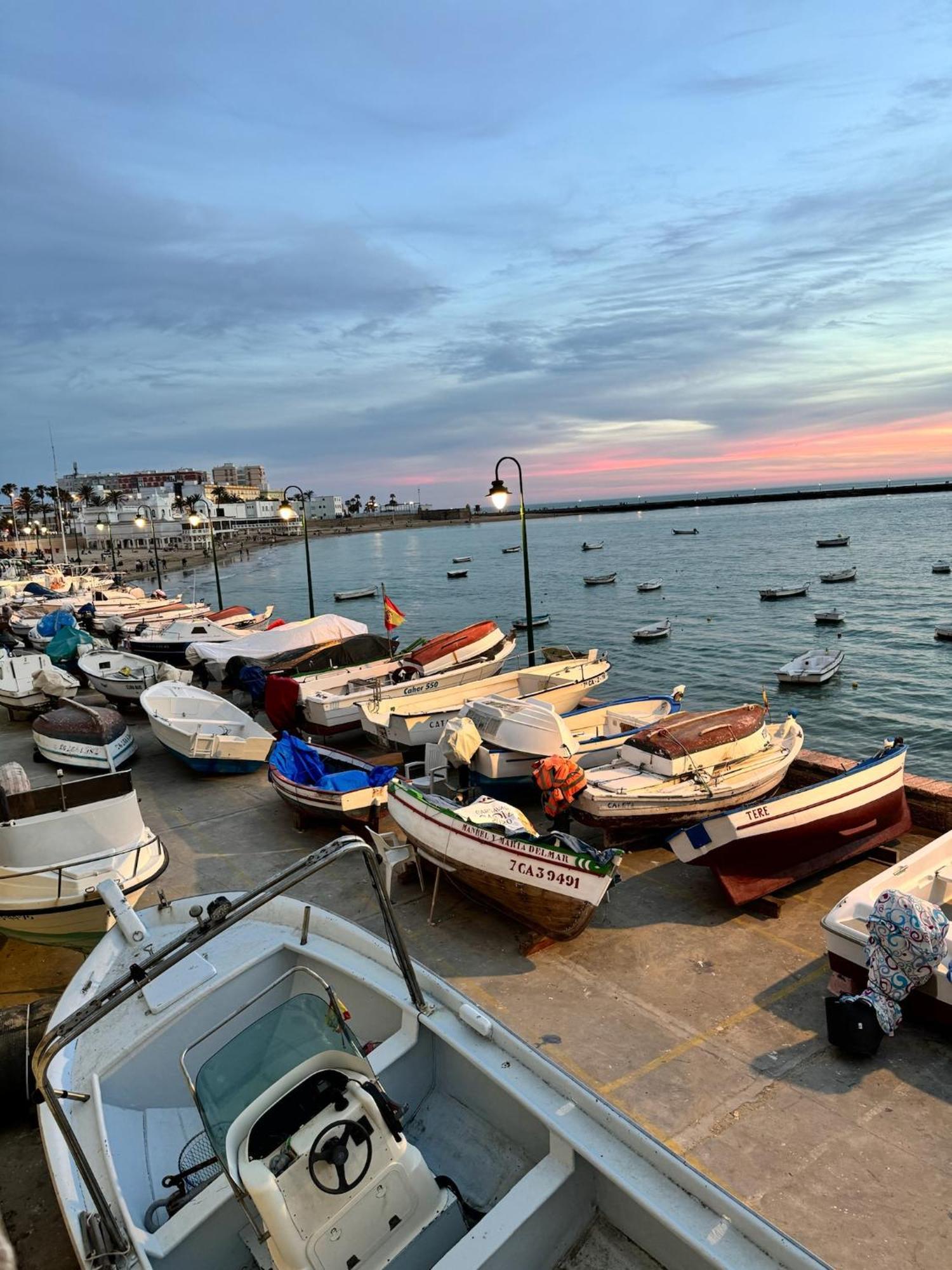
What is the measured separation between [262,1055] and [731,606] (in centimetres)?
5461

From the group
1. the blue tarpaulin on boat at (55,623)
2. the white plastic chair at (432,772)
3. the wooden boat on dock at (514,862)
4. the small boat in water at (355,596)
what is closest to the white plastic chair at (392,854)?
the wooden boat on dock at (514,862)

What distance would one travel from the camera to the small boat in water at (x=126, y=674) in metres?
19.5

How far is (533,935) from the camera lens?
793cm

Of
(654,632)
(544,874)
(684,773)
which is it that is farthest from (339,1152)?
(654,632)

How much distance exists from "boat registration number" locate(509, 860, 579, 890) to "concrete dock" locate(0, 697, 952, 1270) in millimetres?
937

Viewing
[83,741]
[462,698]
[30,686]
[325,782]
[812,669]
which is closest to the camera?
[325,782]

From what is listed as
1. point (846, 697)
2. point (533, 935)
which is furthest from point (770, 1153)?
point (846, 697)

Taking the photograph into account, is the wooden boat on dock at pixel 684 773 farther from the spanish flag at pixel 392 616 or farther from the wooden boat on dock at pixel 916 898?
the spanish flag at pixel 392 616

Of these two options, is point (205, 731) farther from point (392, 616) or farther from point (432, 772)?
point (432, 772)

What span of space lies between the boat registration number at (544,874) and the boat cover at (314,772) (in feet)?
12.0

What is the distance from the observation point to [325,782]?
11172 millimetres

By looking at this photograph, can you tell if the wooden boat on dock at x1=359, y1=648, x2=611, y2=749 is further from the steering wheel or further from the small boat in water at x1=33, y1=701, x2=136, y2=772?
the steering wheel

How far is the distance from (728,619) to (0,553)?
8690 centimetres

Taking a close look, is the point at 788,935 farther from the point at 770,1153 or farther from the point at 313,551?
the point at 313,551
